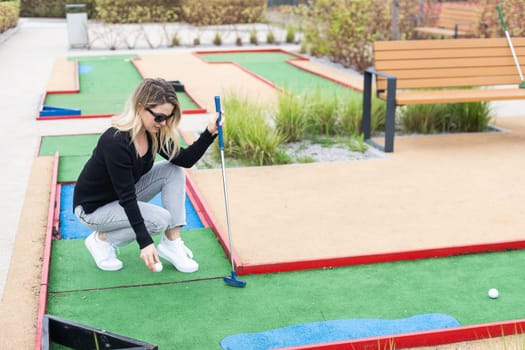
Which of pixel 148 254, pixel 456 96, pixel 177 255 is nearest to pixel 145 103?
pixel 148 254

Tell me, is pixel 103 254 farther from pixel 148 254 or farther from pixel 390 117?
pixel 390 117

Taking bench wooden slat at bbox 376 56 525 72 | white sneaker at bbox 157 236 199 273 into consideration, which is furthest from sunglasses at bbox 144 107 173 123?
bench wooden slat at bbox 376 56 525 72

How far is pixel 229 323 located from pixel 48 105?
654cm

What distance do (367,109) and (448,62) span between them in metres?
1.15

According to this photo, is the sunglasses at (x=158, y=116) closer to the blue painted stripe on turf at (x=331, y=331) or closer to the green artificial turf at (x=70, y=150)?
the blue painted stripe on turf at (x=331, y=331)

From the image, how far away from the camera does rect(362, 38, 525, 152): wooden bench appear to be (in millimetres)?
7242

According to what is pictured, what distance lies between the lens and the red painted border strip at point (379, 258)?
14.3ft

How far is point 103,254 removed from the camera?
4297 millimetres

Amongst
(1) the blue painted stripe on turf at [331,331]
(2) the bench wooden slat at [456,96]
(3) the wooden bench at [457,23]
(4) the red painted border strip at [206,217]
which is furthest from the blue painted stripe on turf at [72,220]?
(3) the wooden bench at [457,23]

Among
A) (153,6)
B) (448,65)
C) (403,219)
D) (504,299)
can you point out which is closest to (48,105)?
(448,65)

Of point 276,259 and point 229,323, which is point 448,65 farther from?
point 229,323

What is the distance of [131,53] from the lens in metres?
16.4

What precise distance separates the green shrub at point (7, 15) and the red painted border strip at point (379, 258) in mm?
15781

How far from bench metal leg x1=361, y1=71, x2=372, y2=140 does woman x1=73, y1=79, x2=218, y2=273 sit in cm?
344
